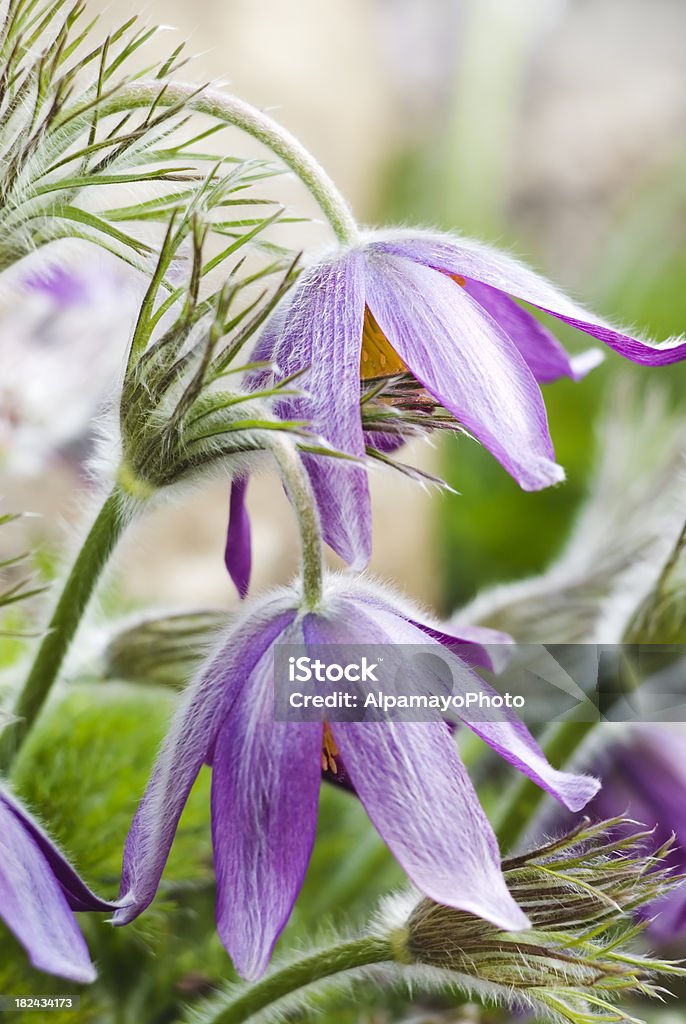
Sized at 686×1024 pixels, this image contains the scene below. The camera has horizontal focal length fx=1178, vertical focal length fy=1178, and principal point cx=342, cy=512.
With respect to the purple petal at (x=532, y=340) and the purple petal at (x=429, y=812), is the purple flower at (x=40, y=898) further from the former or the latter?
the purple petal at (x=532, y=340)

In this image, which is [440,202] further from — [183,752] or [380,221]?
[183,752]

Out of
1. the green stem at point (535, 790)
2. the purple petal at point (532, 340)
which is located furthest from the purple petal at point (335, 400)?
the green stem at point (535, 790)

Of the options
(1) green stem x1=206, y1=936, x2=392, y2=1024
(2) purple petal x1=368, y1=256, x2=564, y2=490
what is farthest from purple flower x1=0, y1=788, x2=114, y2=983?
(2) purple petal x1=368, y1=256, x2=564, y2=490

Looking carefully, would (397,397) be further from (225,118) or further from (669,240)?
(669,240)

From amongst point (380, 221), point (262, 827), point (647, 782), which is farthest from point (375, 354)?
point (380, 221)

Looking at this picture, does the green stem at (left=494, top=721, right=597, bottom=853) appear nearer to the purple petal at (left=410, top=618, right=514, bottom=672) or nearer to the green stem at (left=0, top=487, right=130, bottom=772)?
the purple petal at (left=410, top=618, right=514, bottom=672)
